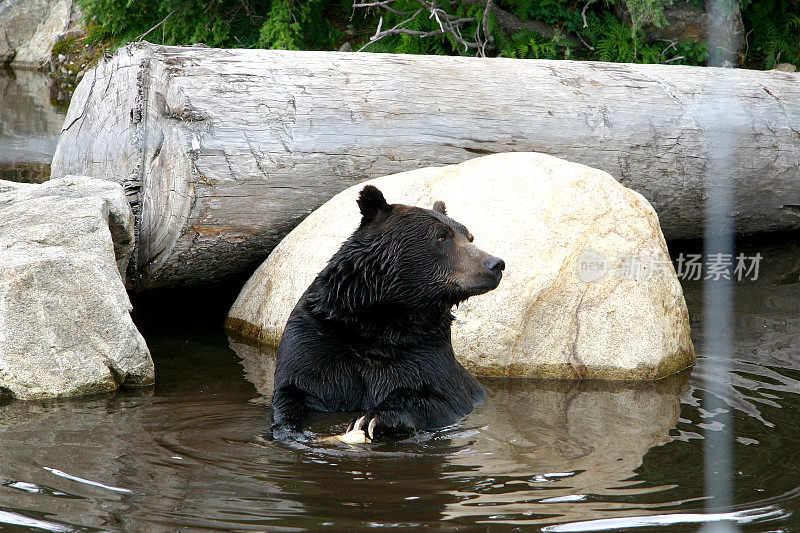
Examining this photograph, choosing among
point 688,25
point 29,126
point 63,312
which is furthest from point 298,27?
point 63,312

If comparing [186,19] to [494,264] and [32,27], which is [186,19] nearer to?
[494,264]

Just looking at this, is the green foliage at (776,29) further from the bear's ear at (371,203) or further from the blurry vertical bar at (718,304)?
the bear's ear at (371,203)

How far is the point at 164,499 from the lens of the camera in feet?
12.6

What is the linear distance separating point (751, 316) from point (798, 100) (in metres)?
2.87

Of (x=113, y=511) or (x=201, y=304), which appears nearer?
(x=113, y=511)

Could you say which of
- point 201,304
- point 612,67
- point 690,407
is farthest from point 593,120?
point 201,304

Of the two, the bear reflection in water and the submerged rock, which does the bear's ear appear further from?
the submerged rock

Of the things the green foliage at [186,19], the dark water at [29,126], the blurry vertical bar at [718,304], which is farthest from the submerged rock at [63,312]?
the green foliage at [186,19]

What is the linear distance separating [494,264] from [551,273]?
70.6 inches

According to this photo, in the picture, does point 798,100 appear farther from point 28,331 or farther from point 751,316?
point 28,331

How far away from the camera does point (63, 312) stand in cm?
580

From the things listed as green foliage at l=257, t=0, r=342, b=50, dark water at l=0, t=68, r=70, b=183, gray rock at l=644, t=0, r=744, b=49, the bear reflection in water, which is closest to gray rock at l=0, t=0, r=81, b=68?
dark water at l=0, t=68, r=70, b=183

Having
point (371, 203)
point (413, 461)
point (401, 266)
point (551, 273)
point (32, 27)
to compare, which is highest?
point (32, 27)

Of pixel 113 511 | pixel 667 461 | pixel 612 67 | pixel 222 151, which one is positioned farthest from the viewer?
pixel 612 67
